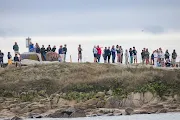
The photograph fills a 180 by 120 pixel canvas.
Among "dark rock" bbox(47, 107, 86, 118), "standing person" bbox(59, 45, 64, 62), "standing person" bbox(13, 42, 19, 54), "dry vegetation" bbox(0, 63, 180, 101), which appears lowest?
"dark rock" bbox(47, 107, 86, 118)

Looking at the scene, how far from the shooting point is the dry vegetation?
Answer: 6034cm

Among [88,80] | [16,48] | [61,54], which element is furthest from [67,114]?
[16,48]

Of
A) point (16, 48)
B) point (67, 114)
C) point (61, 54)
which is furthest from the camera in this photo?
point (61, 54)

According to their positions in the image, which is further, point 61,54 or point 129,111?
point 61,54

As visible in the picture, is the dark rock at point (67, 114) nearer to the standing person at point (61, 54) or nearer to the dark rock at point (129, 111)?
the dark rock at point (129, 111)

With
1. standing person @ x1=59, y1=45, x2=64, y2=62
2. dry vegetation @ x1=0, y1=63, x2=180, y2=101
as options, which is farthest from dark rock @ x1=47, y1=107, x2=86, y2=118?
standing person @ x1=59, y1=45, x2=64, y2=62

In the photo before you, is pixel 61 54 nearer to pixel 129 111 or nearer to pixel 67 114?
pixel 67 114

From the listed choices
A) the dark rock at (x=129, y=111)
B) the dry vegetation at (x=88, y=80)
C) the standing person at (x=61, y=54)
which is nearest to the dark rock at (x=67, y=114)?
the dark rock at (x=129, y=111)

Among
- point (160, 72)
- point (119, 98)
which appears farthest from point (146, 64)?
point (119, 98)

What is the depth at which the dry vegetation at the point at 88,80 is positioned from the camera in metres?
60.3

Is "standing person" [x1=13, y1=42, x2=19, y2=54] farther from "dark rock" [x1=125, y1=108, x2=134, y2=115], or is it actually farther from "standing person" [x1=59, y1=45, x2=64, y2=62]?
"dark rock" [x1=125, y1=108, x2=134, y2=115]

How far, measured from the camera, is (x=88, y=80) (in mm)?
61469

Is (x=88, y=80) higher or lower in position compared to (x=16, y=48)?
lower

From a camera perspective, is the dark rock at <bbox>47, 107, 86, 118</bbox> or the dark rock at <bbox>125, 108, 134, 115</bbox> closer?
the dark rock at <bbox>47, 107, 86, 118</bbox>
